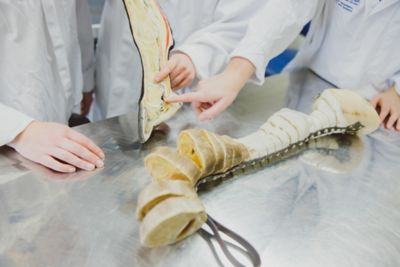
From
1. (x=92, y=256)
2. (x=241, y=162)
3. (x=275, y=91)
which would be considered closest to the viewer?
(x=92, y=256)

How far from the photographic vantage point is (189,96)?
0.64m

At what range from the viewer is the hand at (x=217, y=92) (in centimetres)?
65

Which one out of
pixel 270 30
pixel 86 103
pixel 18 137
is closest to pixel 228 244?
pixel 18 137

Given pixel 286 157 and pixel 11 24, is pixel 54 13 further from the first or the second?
pixel 286 157

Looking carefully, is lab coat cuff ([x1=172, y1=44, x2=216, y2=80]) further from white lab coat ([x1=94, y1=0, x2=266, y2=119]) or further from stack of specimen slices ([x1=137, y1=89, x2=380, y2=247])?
stack of specimen slices ([x1=137, y1=89, x2=380, y2=247])

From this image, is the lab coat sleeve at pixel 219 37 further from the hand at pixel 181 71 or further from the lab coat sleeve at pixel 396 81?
the lab coat sleeve at pixel 396 81

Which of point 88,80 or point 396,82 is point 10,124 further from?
point 396,82

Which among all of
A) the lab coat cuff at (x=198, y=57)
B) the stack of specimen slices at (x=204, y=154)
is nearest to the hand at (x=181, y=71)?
the lab coat cuff at (x=198, y=57)

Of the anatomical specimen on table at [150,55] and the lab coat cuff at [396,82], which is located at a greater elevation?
the anatomical specimen on table at [150,55]

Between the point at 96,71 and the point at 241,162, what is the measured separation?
0.51 metres

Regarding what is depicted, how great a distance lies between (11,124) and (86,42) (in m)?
0.38

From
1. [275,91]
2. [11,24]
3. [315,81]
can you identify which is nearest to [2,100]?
[11,24]

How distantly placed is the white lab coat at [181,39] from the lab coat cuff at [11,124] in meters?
0.32

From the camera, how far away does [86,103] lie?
1.01 m
